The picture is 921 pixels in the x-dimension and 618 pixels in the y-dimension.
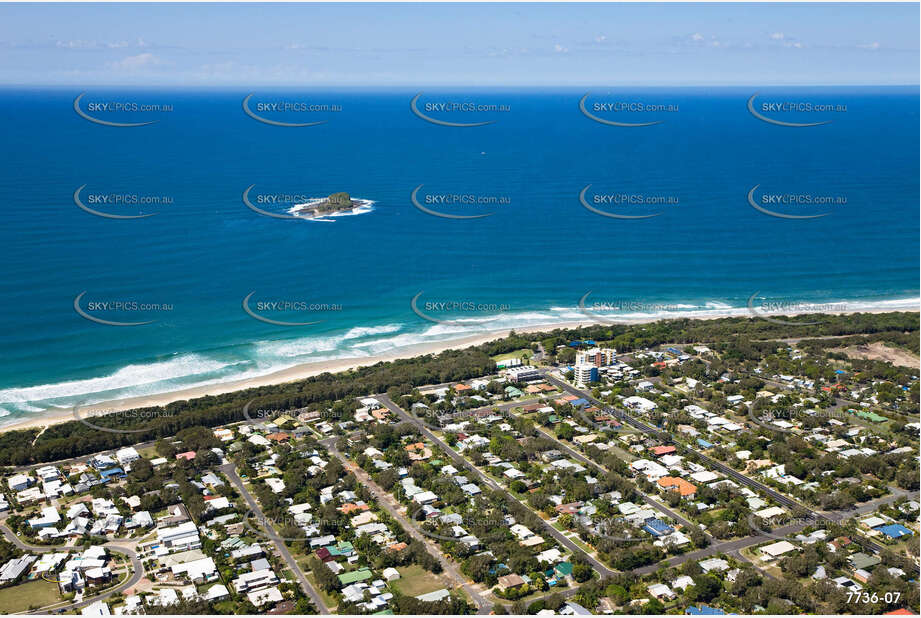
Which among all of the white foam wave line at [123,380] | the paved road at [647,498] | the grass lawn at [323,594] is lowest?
the white foam wave line at [123,380]

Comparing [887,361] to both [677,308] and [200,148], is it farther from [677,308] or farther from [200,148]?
[200,148]

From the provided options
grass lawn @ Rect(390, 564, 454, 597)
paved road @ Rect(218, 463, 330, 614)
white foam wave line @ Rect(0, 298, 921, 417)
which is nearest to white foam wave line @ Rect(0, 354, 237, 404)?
white foam wave line @ Rect(0, 298, 921, 417)

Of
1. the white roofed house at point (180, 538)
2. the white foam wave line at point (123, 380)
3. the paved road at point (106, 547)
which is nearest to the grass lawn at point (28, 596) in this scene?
the paved road at point (106, 547)

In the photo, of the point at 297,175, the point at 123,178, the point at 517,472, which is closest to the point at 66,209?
the point at 123,178

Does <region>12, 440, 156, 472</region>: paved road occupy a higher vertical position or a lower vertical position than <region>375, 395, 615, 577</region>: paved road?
lower

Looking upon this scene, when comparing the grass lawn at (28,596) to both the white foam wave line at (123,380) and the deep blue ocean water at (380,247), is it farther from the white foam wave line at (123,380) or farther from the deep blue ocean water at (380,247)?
the white foam wave line at (123,380)

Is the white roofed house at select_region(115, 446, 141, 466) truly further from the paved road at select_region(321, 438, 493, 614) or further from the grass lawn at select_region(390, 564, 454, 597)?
the grass lawn at select_region(390, 564, 454, 597)
